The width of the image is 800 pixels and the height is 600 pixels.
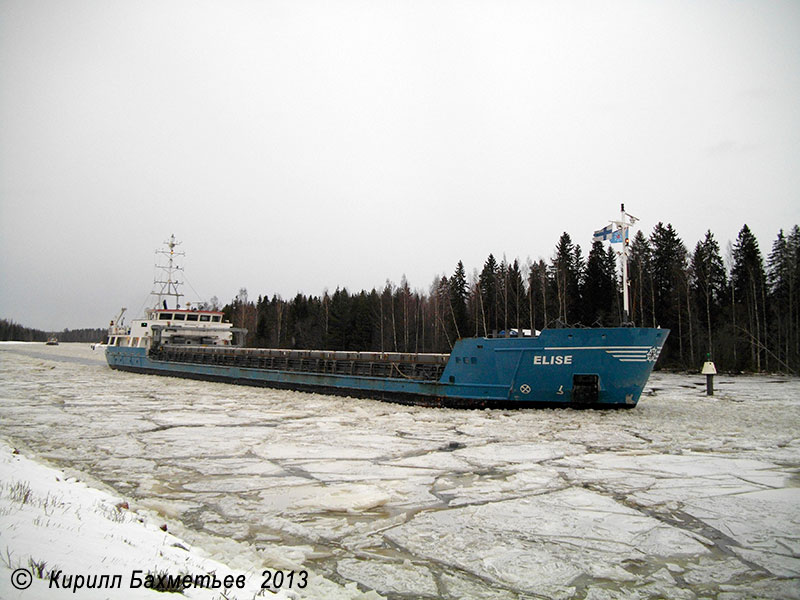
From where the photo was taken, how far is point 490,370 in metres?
13.6

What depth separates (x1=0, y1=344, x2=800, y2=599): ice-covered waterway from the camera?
12.5 feet

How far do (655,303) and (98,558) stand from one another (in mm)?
42993

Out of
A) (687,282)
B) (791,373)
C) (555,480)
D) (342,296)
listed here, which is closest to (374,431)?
(555,480)

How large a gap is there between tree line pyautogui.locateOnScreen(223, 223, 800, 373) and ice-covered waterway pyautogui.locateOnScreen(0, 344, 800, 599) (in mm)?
18015

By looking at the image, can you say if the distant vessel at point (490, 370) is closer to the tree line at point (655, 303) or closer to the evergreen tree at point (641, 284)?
the tree line at point (655, 303)

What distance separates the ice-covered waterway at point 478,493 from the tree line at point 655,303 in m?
18.0

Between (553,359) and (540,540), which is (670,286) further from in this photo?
(540,540)

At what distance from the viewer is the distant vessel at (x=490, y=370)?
40.5 feet

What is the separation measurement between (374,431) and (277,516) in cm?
540

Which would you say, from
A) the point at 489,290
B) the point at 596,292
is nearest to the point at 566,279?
the point at 596,292

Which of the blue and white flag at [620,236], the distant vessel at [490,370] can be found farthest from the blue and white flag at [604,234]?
the distant vessel at [490,370]

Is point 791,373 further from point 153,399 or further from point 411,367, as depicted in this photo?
point 153,399

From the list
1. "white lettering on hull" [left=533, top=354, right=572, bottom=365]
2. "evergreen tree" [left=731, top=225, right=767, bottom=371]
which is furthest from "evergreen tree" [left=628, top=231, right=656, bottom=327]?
"white lettering on hull" [left=533, top=354, right=572, bottom=365]

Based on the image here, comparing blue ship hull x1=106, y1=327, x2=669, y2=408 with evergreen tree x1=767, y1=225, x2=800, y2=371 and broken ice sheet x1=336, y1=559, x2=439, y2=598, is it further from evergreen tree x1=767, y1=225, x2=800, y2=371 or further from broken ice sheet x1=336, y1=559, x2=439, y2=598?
evergreen tree x1=767, y1=225, x2=800, y2=371
